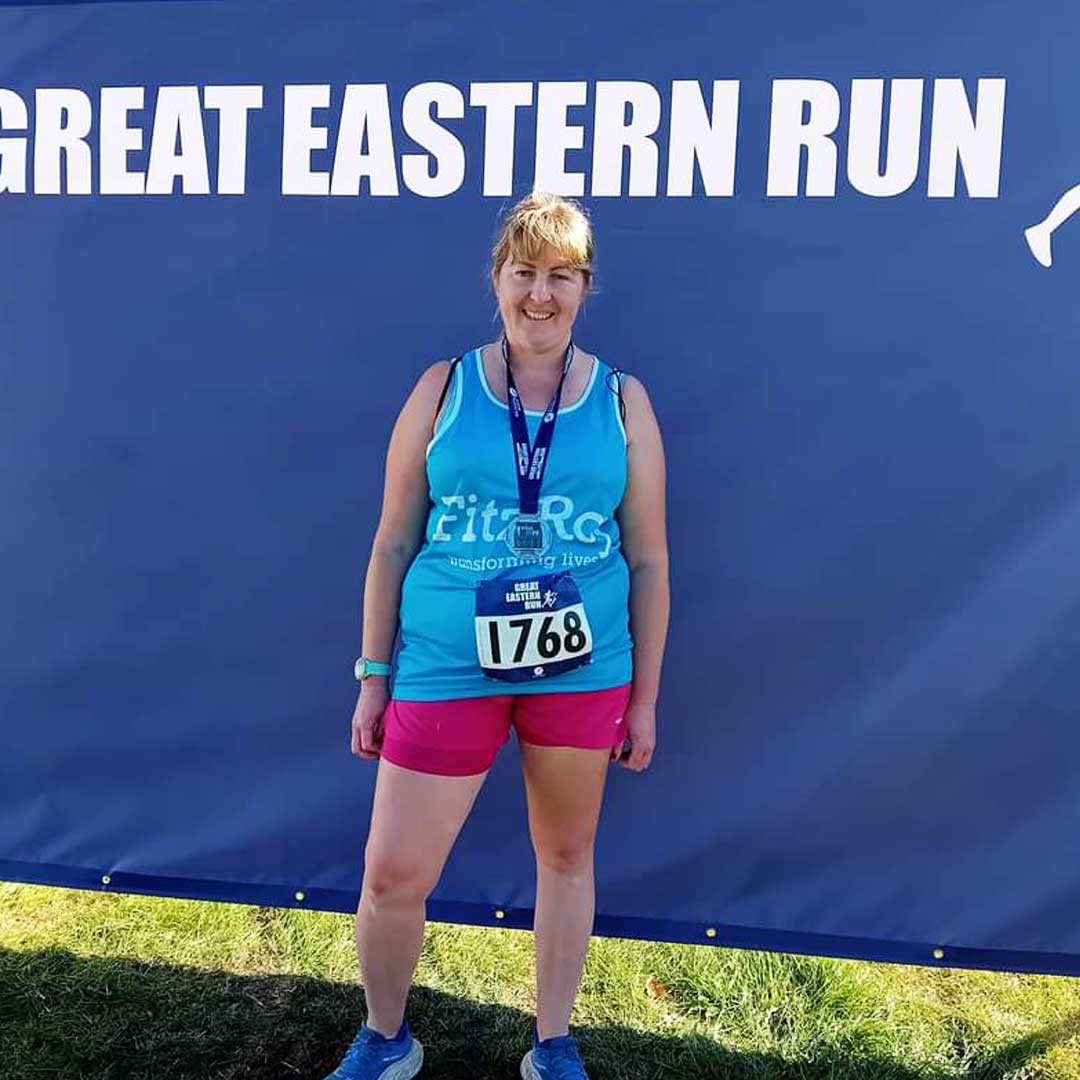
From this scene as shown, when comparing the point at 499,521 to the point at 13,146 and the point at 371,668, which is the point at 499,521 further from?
the point at 13,146

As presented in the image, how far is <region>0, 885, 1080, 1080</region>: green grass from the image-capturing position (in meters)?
2.37

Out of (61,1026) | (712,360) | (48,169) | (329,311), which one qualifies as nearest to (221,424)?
(329,311)

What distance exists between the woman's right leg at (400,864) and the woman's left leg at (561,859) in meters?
0.13

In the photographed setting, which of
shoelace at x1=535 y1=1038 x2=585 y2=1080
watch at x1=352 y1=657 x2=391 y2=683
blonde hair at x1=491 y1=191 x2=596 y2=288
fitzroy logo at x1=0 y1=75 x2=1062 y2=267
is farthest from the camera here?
fitzroy logo at x1=0 y1=75 x2=1062 y2=267

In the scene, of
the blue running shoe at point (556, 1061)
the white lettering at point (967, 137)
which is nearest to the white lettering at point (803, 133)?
the white lettering at point (967, 137)

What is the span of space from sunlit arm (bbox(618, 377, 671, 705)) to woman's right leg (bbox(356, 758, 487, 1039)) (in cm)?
37

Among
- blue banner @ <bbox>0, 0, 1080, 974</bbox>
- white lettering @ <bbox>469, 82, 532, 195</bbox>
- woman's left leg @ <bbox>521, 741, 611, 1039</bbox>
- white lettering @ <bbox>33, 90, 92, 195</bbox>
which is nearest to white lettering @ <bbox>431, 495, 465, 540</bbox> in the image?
woman's left leg @ <bbox>521, 741, 611, 1039</bbox>

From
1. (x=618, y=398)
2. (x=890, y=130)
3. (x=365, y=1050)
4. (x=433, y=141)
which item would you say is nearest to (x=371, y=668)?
(x=618, y=398)

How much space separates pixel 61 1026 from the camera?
2.46 metres

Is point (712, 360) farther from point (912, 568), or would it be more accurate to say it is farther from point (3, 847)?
point (3, 847)

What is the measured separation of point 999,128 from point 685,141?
24.9 inches

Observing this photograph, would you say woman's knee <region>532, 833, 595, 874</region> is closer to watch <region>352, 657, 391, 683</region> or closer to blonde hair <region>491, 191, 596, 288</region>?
watch <region>352, 657, 391, 683</region>

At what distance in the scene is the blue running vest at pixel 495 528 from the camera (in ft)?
6.15

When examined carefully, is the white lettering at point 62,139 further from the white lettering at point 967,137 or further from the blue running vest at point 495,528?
the white lettering at point 967,137
